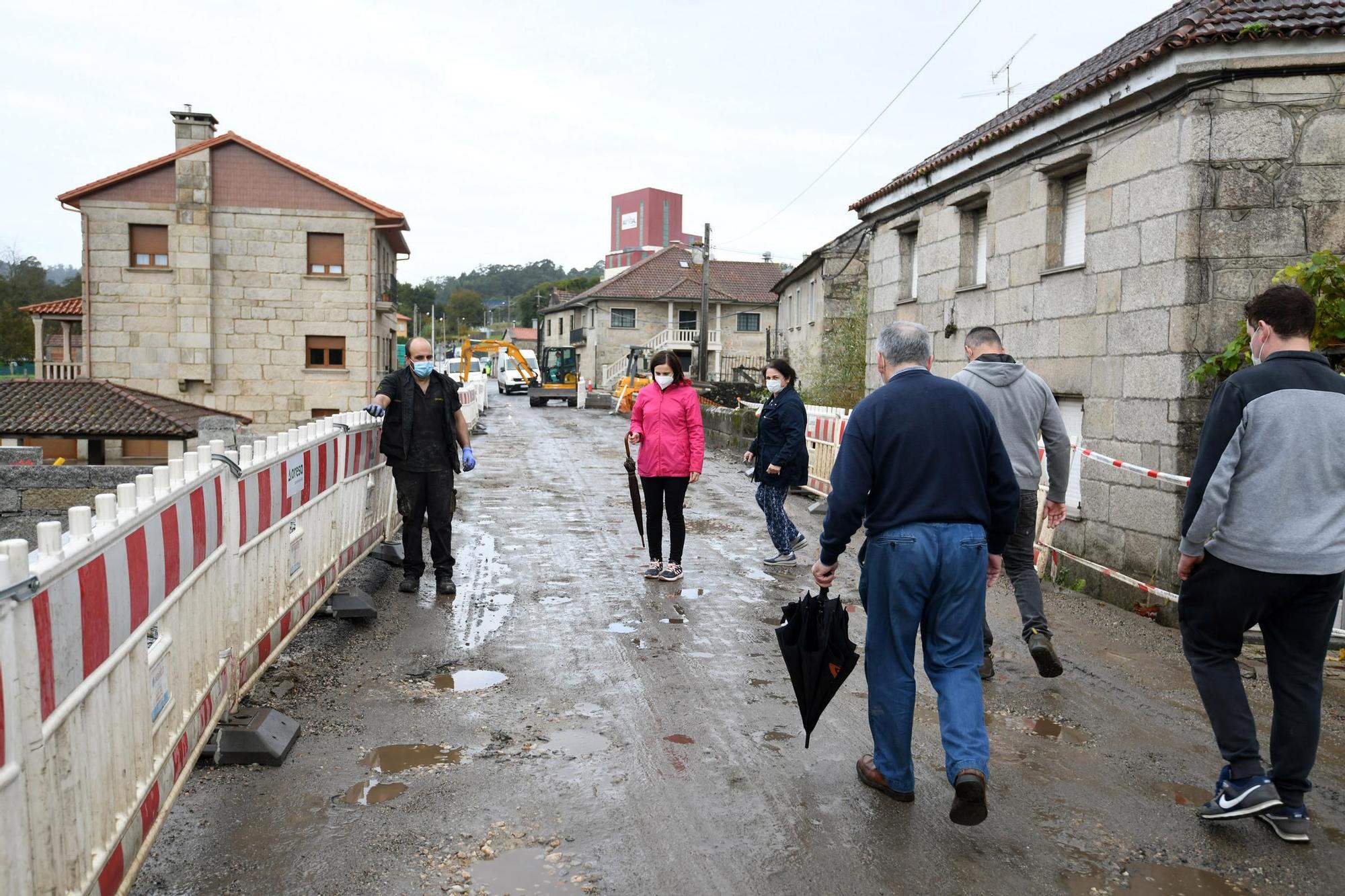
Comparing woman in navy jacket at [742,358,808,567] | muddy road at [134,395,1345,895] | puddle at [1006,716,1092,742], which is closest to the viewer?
muddy road at [134,395,1345,895]

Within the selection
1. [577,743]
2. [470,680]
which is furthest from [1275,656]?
[470,680]

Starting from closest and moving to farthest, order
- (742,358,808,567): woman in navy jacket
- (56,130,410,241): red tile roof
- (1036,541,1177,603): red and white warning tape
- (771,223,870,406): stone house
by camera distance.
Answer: (1036,541,1177,603): red and white warning tape < (742,358,808,567): woman in navy jacket < (771,223,870,406): stone house < (56,130,410,241): red tile roof

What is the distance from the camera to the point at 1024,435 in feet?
19.6

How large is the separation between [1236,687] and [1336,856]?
26.0 inches

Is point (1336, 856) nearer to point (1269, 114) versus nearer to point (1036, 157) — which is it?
point (1269, 114)

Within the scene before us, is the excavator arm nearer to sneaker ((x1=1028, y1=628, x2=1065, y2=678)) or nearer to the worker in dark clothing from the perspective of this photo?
the worker in dark clothing

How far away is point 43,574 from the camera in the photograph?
265 cm

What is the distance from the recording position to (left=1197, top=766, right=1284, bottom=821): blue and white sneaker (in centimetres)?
397

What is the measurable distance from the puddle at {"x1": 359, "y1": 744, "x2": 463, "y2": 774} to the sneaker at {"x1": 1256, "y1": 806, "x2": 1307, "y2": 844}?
3257 millimetres

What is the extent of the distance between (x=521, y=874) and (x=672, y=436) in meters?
5.24

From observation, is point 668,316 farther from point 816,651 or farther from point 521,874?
point 521,874

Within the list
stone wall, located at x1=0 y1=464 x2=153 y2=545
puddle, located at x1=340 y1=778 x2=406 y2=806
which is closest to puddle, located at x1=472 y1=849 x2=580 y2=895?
puddle, located at x1=340 y1=778 x2=406 y2=806

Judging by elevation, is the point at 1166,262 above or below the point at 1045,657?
above

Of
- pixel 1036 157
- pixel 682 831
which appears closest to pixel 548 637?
pixel 682 831
